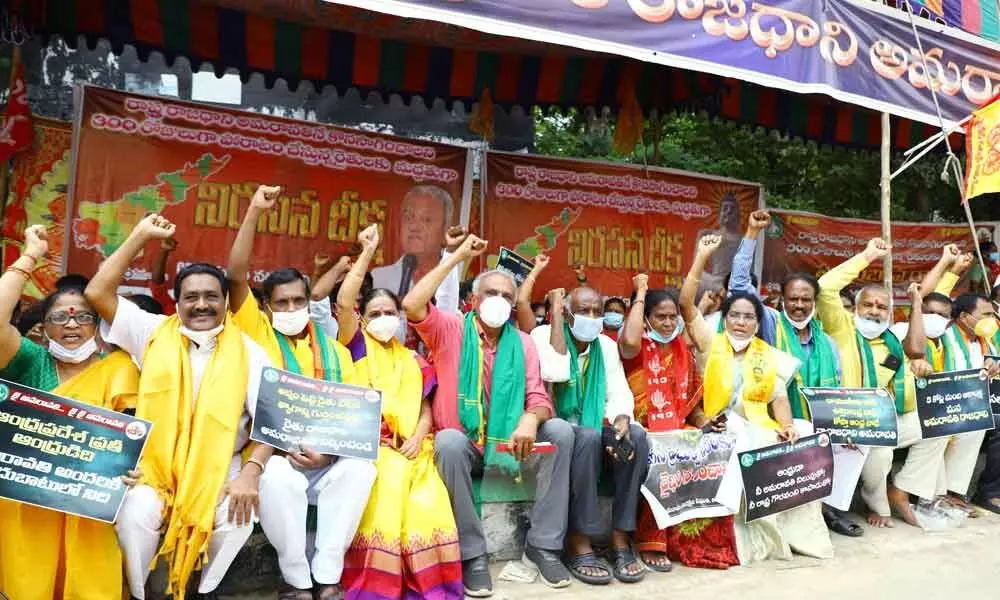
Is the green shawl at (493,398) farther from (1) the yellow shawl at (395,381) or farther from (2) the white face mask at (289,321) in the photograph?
(2) the white face mask at (289,321)

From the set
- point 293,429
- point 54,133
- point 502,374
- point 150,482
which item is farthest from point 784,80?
point 54,133

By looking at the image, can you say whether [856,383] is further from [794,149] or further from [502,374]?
[794,149]

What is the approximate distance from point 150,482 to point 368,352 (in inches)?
44.2

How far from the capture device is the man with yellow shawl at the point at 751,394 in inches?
157

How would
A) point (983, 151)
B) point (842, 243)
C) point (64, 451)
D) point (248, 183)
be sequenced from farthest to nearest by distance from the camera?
point (842, 243)
point (248, 183)
point (983, 151)
point (64, 451)

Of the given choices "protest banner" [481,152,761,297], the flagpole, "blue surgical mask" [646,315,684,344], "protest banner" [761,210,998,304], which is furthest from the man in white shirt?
"protest banner" [761,210,998,304]

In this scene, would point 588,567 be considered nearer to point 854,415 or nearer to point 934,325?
point 854,415

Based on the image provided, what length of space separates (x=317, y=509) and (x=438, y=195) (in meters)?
4.02

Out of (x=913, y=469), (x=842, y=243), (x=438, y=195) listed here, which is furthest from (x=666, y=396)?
(x=842, y=243)

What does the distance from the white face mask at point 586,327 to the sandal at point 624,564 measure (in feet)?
3.52

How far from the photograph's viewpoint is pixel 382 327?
3625 mm

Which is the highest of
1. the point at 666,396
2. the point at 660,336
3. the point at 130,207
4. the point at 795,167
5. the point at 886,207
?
the point at 795,167

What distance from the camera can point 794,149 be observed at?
10.3 metres

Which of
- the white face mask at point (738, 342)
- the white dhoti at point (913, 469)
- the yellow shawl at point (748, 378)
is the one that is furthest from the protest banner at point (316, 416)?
the white dhoti at point (913, 469)
